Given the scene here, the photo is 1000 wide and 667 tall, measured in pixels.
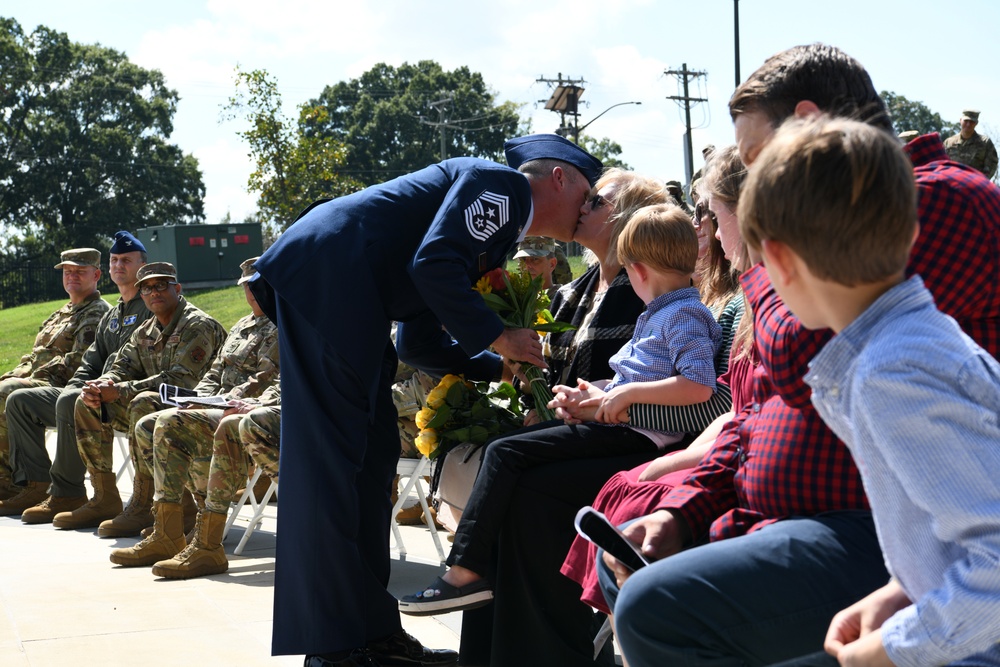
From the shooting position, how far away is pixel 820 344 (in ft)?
6.08

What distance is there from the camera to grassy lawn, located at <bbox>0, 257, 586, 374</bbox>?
19844 millimetres

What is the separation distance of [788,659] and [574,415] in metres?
1.57

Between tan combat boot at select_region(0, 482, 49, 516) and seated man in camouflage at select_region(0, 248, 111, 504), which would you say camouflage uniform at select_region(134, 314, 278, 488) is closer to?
tan combat boot at select_region(0, 482, 49, 516)

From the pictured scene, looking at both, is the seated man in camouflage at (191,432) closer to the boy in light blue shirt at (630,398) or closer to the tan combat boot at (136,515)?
the tan combat boot at (136,515)

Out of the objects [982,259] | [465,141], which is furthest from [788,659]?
[465,141]

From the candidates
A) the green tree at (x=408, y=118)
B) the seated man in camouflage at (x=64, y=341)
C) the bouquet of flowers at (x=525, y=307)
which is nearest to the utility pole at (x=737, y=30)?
the seated man in camouflage at (x=64, y=341)

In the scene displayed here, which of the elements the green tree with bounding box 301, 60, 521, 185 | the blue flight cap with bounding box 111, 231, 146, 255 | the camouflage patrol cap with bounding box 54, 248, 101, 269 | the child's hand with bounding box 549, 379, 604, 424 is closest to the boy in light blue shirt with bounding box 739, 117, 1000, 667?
the child's hand with bounding box 549, 379, 604, 424

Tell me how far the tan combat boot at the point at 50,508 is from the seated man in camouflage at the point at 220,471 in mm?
1854

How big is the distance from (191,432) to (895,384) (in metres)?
5.26

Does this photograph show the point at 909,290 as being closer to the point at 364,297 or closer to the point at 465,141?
the point at 364,297

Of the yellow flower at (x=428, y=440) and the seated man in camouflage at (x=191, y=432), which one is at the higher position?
the yellow flower at (x=428, y=440)

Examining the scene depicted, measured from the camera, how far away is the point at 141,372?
7.41 meters

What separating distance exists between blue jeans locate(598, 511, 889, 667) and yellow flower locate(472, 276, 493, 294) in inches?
77.9

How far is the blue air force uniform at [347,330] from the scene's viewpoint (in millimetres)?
3410
